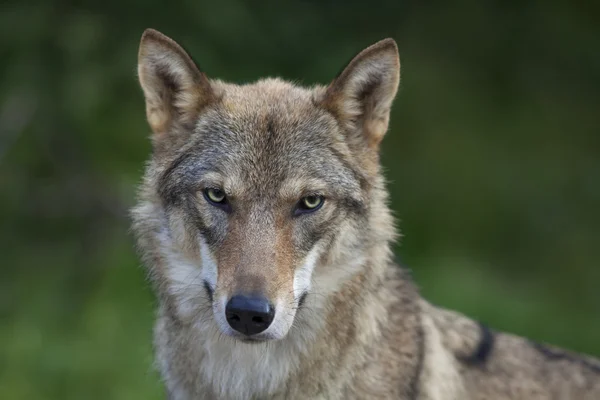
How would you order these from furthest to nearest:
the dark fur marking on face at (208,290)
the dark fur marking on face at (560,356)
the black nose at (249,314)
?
the dark fur marking on face at (560,356)
the dark fur marking on face at (208,290)
the black nose at (249,314)

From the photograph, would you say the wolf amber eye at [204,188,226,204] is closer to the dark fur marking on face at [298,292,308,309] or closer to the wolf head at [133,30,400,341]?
the wolf head at [133,30,400,341]

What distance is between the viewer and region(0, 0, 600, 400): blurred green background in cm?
784

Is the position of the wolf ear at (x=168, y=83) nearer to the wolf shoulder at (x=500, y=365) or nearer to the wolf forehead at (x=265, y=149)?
the wolf forehead at (x=265, y=149)

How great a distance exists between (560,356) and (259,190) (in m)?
1.93

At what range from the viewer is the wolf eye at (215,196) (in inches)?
166

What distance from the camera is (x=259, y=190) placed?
4.16 meters

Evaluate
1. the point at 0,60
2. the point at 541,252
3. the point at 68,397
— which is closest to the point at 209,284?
the point at 68,397

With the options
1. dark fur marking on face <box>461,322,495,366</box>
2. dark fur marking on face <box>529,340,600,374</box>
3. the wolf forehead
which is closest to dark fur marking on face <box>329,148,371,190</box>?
the wolf forehead

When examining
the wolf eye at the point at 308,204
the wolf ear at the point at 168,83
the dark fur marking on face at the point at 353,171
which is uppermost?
the wolf ear at the point at 168,83

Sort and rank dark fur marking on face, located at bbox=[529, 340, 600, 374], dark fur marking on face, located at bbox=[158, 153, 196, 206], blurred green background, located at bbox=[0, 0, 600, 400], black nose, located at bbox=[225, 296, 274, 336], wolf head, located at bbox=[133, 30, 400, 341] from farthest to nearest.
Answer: blurred green background, located at bbox=[0, 0, 600, 400]
dark fur marking on face, located at bbox=[529, 340, 600, 374]
dark fur marking on face, located at bbox=[158, 153, 196, 206]
wolf head, located at bbox=[133, 30, 400, 341]
black nose, located at bbox=[225, 296, 274, 336]

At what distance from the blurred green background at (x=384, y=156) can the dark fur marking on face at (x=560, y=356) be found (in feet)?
11.4

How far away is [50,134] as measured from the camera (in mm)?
8414

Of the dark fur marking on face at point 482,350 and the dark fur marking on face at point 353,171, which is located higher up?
the dark fur marking on face at point 353,171

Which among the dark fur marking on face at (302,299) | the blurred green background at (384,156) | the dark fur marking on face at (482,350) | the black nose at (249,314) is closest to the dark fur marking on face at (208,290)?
the black nose at (249,314)
